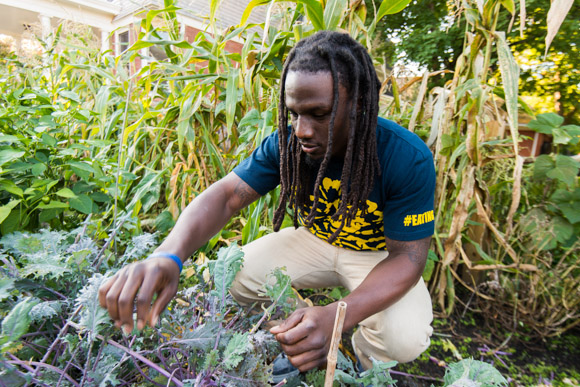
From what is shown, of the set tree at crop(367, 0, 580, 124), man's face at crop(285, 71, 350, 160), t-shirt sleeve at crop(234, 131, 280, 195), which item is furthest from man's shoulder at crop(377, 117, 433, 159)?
tree at crop(367, 0, 580, 124)

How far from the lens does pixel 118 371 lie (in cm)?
89

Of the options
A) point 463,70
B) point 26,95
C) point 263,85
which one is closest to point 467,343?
point 463,70

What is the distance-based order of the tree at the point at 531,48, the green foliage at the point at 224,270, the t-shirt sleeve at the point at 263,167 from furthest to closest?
the tree at the point at 531,48 → the t-shirt sleeve at the point at 263,167 → the green foliage at the point at 224,270

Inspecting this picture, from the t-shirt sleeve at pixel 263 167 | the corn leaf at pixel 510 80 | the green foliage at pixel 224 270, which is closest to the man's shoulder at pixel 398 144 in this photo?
the corn leaf at pixel 510 80

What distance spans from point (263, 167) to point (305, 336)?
78cm

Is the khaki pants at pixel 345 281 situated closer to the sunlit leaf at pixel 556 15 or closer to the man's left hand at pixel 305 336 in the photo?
the man's left hand at pixel 305 336

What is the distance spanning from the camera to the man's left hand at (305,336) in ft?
2.82

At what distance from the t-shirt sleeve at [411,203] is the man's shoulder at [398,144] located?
2 centimetres

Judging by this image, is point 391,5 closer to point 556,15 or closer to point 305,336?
point 556,15

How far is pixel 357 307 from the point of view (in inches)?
42.6

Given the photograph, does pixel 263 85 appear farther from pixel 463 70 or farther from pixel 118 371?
pixel 118 371

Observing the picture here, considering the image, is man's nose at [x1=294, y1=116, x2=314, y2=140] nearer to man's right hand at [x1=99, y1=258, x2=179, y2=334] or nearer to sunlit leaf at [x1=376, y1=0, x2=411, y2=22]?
man's right hand at [x1=99, y1=258, x2=179, y2=334]

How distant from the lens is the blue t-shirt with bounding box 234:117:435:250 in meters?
1.30

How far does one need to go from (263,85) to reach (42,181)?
45.2 inches
